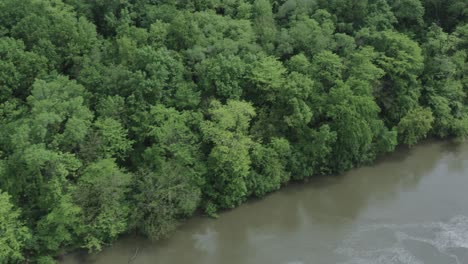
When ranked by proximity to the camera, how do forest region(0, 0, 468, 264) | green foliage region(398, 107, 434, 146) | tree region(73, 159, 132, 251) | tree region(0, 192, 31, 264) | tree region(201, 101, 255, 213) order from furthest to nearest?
green foliage region(398, 107, 434, 146) → tree region(201, 101, 255, 213) → forest region(0, 0, 468, 264) → tree region(73, 159, 132, 251) → tree region(0, 192, 31, 264)

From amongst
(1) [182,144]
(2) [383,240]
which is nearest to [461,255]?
(2) [383,240]

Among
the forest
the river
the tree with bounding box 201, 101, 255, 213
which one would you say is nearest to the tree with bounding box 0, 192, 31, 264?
the forest

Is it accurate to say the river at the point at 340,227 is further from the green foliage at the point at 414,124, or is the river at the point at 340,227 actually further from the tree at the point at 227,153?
the green foliage at the point at 414,124

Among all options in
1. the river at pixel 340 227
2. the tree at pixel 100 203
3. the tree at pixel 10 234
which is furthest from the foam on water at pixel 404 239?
the tree at pixel 10 234

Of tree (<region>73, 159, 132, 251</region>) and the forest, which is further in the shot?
the forest

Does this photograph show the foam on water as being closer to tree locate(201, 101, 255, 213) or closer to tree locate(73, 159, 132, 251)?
tree locate(201, 101, 255, 213)

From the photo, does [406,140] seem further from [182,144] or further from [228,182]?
[182,144]
